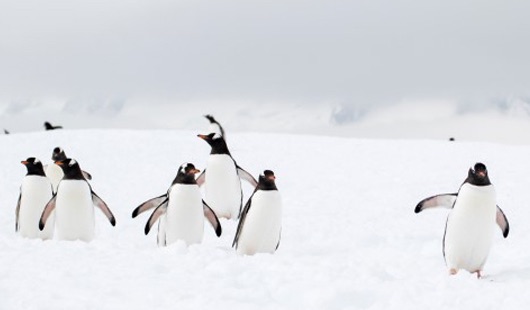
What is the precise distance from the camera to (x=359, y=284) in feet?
15.8

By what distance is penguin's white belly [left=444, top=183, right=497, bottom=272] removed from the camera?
5.64 m

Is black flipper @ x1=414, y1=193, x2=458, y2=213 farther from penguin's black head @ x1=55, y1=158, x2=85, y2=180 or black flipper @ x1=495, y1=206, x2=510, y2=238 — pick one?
penguin's black head @ x1=55, y1=158, x2=85, y2=180

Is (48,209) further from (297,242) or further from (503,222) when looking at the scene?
(503,222)

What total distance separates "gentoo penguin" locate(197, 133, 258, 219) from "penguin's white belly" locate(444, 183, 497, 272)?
3.49 m

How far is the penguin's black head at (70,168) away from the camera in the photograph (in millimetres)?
6879

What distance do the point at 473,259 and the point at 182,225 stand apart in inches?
104

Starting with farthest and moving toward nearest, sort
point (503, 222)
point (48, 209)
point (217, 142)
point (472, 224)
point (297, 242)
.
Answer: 1. point (217, 142)
2. point (297, 242)
3. point (48, 209)
4. point (503, 222)
5. point (472, 224)

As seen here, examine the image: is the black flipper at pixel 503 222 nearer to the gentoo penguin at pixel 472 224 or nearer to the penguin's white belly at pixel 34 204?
the gentoo penguin at pixel 472 224

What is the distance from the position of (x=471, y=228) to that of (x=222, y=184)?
4.00 metres

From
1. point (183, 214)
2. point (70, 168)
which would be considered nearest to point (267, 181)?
point (183, 214)

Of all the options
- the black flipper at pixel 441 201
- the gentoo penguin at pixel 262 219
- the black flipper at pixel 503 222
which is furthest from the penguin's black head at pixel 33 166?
the black flipper at pixel 503 222

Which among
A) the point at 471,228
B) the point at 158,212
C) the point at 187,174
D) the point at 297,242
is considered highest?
the point at 187,174

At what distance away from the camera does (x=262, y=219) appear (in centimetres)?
650

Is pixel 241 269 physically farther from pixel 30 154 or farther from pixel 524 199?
pixel 30 154
